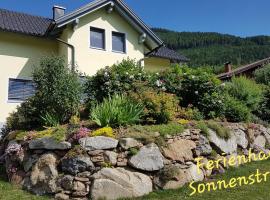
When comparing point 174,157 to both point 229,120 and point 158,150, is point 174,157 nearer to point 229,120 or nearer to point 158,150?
point 158,150

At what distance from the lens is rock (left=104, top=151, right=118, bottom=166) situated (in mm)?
8492

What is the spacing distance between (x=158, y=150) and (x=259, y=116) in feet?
26.6

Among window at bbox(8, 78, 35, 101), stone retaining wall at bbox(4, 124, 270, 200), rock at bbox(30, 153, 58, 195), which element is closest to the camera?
stone retaining wall at bbox(4, 124, 270, 200)

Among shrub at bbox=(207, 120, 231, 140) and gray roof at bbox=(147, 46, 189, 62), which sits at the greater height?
gray roof at bbox=(147, 46, 189, 62)

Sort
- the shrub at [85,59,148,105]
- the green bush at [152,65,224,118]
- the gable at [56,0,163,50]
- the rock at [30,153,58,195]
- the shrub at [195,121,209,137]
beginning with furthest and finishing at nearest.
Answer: the gable at [56,0,163,50] < the green bush at [152,65,224,118] < the shrub at [85,59,148,105] < the shrub at [195,121,209,137] < the rock at [30,153,58,195]

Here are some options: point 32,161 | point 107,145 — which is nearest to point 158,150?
point 107,145

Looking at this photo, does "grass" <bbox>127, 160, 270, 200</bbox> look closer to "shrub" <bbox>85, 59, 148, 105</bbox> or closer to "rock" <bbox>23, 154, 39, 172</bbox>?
"rock" <bbox>23, 154, 39, 172</bbox>

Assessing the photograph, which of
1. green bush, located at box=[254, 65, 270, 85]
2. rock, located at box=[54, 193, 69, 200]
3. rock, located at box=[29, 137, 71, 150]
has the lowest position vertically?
rock, located at box=[54, 193, 69, 200]

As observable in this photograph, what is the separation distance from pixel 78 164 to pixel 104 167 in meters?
0.61

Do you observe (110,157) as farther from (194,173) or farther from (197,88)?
(197,88)

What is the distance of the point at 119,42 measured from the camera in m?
20.7

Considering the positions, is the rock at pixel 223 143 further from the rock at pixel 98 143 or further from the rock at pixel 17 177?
the rock at pixel 17 177

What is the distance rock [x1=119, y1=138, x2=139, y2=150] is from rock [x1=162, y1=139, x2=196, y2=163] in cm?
80

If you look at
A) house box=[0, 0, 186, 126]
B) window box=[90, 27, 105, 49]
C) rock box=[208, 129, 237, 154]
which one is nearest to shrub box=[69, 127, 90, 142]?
rock box=[208, 129, 237, 154]
